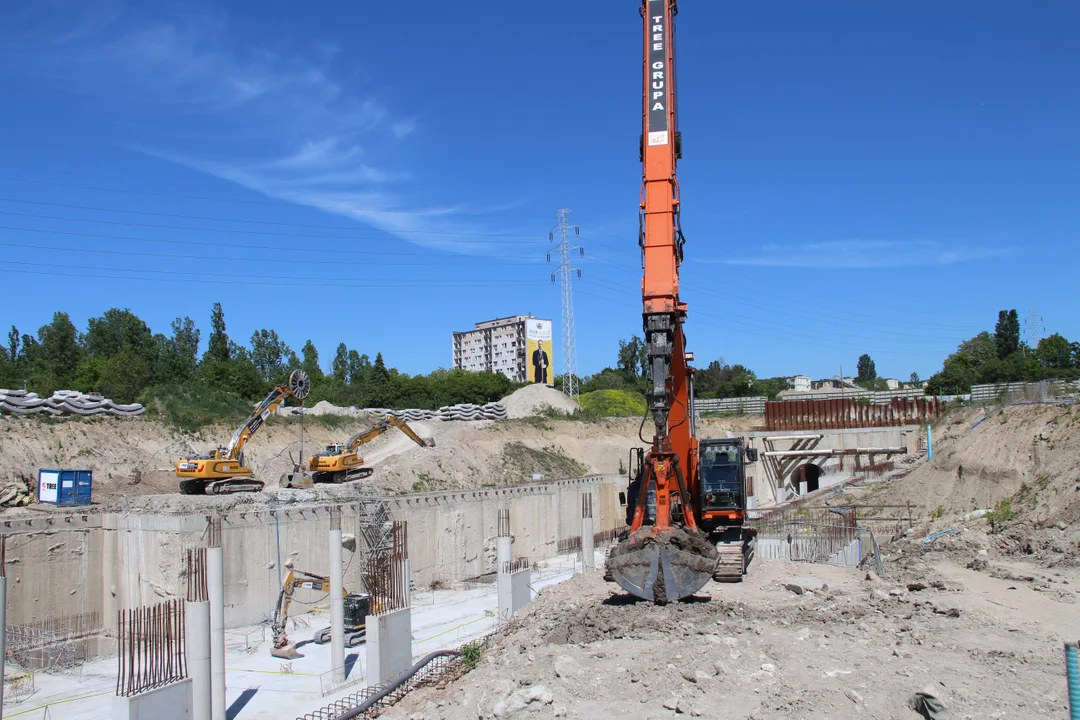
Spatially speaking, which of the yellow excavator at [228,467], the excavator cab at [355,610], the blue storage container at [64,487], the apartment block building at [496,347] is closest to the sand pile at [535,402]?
the yellow excavator at [228,467]

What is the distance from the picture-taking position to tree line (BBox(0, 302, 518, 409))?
50.5 metres

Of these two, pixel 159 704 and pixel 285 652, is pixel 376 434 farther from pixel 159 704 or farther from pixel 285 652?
pixel 159 704

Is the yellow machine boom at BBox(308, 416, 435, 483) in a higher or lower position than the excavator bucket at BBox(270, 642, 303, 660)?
higher

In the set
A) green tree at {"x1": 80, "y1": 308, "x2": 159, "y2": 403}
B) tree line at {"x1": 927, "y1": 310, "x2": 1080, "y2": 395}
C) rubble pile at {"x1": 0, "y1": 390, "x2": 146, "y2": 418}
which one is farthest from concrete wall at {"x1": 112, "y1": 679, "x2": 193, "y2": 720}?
tree line at {"x1": 927, "y1": 310, "x2": 1080, "y2": 395}

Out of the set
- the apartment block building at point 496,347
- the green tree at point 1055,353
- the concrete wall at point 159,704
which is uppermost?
the apartment block building at point 496,347

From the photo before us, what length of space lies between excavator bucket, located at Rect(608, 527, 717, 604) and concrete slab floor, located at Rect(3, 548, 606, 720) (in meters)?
5.61

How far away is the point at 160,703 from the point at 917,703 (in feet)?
35.8

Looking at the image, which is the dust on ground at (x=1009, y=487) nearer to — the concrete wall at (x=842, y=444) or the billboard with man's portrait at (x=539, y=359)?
the concrete wall at (x=842, y=444)

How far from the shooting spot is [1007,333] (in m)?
→ 78.9

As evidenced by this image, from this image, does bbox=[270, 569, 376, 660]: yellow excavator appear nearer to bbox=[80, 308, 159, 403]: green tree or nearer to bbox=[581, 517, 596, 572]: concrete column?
bbox=[581, 517, 596, 572]: concrete column

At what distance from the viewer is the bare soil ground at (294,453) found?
29.1 metres

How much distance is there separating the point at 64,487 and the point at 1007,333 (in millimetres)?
81207

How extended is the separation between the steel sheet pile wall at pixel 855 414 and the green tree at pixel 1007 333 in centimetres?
3622

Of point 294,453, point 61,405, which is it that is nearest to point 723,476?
point 294,453
